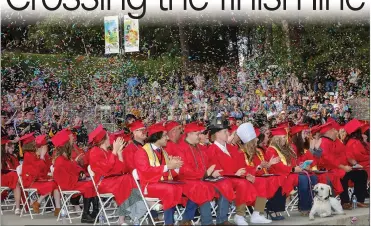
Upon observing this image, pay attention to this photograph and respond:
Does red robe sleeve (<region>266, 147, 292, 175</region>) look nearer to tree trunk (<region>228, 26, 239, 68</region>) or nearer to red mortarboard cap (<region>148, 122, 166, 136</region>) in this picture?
red mortarboard cap (<region>148, 122, 166, 136</region>)

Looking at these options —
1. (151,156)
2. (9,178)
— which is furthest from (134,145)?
(9,178)

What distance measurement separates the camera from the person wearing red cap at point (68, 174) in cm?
1173

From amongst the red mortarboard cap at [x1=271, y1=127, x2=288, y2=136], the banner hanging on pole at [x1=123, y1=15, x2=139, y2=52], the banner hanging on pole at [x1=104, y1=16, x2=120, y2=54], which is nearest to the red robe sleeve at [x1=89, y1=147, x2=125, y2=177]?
the red mortarboard cap at [x1=271, y1=127, x2=288, y2=136]

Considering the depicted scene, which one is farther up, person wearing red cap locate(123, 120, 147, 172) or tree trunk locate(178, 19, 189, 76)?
tree trunk locate(178, 19, 189, 76)

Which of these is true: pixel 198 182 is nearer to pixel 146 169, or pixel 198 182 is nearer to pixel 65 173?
pixel 146 169

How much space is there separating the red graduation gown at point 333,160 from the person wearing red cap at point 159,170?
3389mm

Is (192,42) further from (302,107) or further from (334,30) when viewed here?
(302,107)

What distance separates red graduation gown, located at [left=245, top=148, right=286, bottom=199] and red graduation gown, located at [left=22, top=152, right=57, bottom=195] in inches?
132

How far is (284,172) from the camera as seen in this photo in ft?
40.1

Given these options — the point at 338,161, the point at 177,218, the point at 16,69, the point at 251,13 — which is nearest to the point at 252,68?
the point at 251,13

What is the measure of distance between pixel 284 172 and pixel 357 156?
2.11 m

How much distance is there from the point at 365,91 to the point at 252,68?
18.1ft

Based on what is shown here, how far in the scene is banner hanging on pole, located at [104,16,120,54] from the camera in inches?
932

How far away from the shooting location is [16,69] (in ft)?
100
